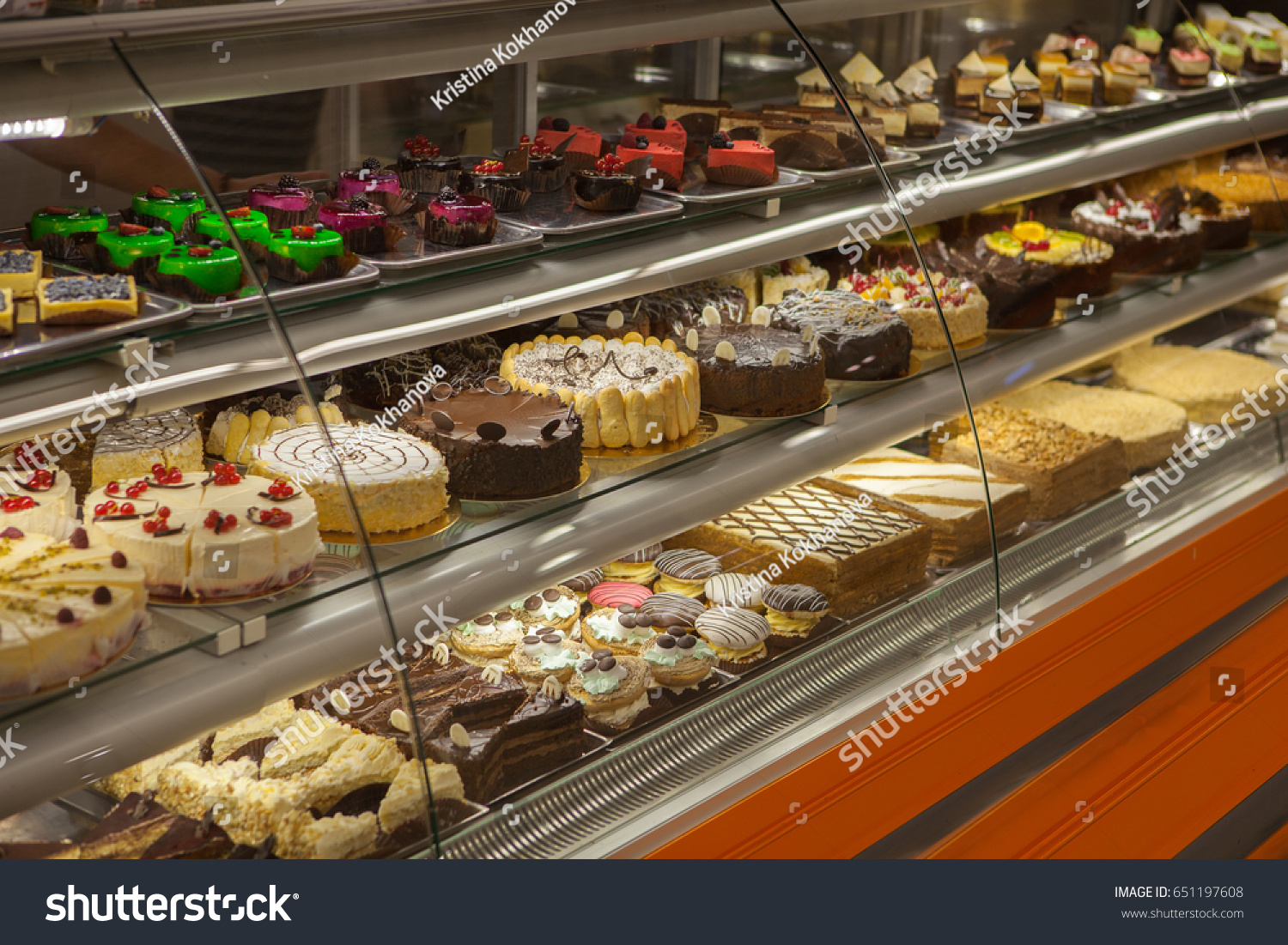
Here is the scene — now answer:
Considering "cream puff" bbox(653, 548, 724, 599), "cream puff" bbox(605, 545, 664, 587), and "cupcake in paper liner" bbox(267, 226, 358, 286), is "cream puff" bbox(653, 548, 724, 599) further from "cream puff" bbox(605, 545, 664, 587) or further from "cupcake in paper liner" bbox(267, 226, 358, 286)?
"cupcake in paper liner" bbox(267, 226, 358, 286)

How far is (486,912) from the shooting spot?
2.30m

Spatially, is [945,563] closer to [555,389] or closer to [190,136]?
[555,389]

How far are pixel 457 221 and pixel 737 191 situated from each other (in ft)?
3.04

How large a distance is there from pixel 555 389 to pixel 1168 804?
7.56 ft

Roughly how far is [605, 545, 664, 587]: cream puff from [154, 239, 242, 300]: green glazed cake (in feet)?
5.08

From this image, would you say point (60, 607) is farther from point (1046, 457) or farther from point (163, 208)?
point (1046, 457)

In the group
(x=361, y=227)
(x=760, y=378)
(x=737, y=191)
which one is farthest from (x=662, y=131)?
(x=361, y=227)

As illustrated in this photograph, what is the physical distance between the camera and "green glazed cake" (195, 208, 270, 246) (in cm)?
254

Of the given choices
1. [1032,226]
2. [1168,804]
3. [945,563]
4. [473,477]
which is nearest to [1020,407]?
[1032,226]

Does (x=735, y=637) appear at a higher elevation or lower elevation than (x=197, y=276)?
lower

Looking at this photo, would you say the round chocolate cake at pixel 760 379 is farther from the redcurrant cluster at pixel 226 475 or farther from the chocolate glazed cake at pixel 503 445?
the redcurrant cluster at pixel 226 475

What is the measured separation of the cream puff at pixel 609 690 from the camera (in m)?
3.00

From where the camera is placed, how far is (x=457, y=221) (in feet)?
9.27

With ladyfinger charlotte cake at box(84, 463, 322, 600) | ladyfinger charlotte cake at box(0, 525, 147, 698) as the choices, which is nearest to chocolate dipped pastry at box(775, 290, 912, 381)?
ladyfinger charlotte cake at box(84, 463, 322, 600)
